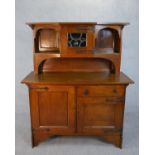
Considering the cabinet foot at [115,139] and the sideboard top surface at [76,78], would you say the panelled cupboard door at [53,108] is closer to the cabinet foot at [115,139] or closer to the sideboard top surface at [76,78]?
the sideboard top surface at [76,78]

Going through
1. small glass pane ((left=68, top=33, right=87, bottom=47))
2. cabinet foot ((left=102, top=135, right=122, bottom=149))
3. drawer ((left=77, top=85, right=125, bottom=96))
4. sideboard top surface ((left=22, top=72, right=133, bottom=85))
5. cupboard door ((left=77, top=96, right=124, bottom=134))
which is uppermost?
small glass pane ((left=68, top=33, right=87, bottom=47))

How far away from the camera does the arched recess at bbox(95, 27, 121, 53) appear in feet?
7.59

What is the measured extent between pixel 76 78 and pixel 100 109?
0.42m

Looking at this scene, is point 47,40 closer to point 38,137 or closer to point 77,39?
point 77,39

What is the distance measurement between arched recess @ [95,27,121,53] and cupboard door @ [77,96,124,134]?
69cm

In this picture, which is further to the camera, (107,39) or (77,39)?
(107,39)

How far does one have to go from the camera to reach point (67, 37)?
6.93 ft

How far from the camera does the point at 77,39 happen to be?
212 centimetres

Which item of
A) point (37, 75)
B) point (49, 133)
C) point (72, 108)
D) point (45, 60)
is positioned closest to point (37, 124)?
point (49, 133)

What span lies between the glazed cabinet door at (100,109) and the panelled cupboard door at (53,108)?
0.10 metres

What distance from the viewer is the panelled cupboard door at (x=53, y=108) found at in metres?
1.96

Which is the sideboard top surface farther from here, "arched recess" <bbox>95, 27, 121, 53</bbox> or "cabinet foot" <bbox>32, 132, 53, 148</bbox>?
"cabinet foot" <bbox>32, 132, 53, 148</bbox>

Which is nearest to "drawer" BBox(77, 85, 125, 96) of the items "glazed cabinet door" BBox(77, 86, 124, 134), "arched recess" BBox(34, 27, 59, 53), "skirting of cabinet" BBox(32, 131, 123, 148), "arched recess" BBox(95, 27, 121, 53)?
"glazed cabinet door" BBox(77, 86, 124, 134)

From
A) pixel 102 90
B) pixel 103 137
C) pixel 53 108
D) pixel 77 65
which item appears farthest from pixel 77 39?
pixel 103 137
